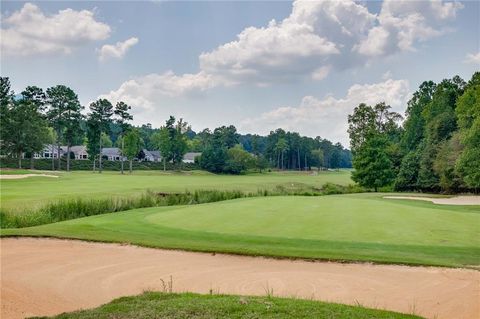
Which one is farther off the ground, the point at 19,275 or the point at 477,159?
the point at 477,159

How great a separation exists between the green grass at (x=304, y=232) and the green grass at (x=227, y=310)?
5092 millimetres

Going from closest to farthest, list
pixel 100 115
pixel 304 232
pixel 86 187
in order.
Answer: pixel 304 232
pixel 86 187
pixel 100 115

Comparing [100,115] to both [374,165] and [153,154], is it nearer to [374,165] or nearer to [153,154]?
[153,154]

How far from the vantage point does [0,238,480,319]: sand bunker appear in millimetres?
8836

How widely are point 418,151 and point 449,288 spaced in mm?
49061

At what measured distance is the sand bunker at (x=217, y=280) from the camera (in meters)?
8.84

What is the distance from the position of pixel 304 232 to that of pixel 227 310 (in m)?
9.76

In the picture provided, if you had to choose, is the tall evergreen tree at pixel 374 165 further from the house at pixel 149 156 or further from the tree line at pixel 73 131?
→ the house at pixel 149 156

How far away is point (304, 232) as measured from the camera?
1611cm

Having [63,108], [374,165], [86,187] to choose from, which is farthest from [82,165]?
[374,165]

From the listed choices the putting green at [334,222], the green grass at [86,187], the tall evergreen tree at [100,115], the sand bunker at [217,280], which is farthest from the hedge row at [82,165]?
the sand bunker at [217,280]

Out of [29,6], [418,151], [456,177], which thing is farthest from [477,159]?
[29,6]

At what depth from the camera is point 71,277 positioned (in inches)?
431

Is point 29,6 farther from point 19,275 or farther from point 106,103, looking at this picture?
point 106,103
